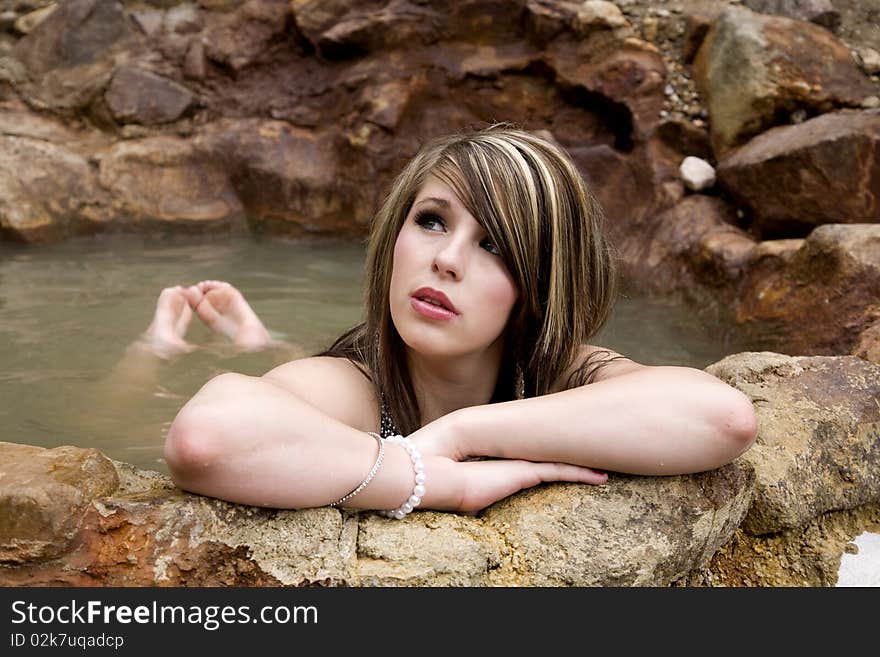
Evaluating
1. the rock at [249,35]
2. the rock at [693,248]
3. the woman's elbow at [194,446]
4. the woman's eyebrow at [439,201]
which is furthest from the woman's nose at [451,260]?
the rock at [249,35]

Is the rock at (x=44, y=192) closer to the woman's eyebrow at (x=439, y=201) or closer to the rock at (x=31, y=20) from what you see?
the rock at (x=31, y=20)

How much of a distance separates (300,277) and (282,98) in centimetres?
181

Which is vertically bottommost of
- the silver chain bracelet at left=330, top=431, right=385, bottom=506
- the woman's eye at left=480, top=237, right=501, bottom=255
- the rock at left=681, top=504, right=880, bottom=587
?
the rock at left=681, top=504, right=880, bottom=587

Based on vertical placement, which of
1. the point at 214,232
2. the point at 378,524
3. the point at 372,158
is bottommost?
the point at 214,232

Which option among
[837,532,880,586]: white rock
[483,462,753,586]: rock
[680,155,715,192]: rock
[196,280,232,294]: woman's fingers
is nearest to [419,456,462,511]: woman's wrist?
[483,462,753,586]: rock

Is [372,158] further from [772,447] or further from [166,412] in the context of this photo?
[772,447]

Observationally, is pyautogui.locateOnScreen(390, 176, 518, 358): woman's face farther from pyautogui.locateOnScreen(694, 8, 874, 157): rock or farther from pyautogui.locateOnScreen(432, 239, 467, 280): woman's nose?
pyautogui.locateOnScreen(694, 8, 874, 157): rock

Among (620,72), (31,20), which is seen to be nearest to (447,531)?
(620,72)

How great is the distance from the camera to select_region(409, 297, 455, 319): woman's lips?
2082mm

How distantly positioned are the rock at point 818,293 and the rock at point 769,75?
1.37 metres

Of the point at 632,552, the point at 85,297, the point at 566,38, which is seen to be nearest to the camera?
the point at 632,552

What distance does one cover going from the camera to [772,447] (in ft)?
7.36

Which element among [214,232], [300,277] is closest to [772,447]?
[300,277]

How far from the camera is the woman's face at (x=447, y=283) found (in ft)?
6.86
